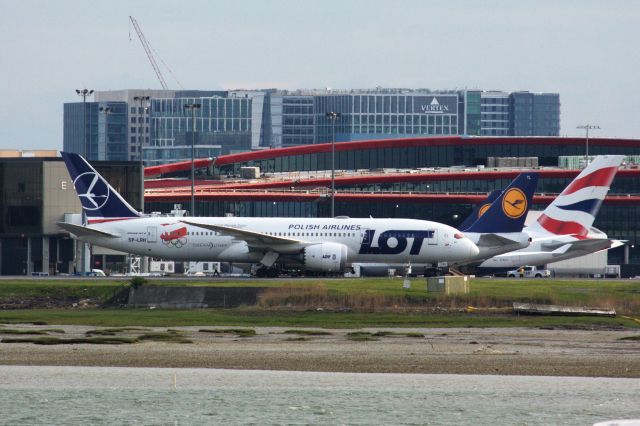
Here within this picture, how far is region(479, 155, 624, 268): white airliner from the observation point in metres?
103

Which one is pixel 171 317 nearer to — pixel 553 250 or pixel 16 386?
pixel 16 386

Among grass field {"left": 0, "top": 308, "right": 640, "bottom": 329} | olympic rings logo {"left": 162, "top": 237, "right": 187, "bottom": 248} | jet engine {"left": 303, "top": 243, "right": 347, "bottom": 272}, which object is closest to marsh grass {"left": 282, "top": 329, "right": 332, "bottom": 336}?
grass field {"left": 0, "top": 308, "right": 640, "bottom": 329}

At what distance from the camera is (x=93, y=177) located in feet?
310

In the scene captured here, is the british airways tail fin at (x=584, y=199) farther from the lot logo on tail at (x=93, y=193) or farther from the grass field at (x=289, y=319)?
the lot logo on tail at (x=93, y=193)

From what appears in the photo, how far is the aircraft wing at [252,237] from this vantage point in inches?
3627

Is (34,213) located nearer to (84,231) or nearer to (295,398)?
(84,231)

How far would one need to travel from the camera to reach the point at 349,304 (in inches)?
2928

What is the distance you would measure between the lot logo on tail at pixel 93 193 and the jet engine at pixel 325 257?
45.3ft

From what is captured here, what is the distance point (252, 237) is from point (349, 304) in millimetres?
19444

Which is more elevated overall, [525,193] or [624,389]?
[525,193]

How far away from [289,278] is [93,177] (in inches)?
582

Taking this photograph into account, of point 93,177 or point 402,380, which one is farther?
point 93,177

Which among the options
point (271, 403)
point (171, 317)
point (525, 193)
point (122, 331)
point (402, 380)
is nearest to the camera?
point (271, 403)

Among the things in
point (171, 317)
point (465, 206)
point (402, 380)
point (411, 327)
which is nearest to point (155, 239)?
point (171, 317)
